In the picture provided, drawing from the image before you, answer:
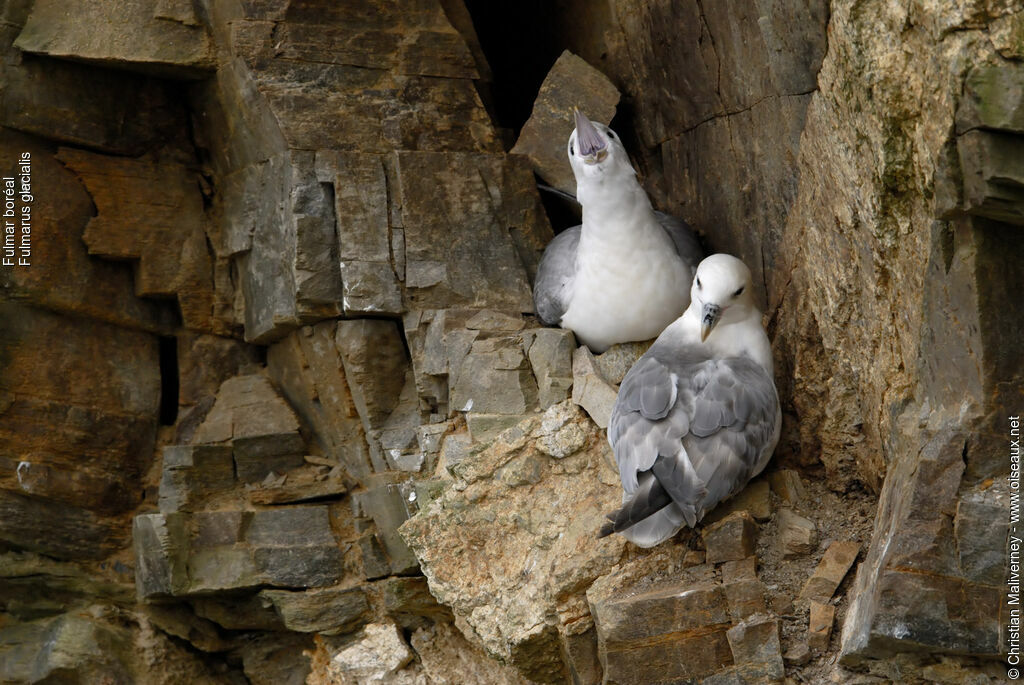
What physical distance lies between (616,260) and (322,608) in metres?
1.91

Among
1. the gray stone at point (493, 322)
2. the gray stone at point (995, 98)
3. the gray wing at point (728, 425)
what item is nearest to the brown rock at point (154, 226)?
the gray stone at point (493, 322)

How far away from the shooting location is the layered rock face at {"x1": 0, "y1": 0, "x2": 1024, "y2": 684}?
12.9 ft

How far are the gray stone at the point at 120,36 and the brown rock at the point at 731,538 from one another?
9.76 ft

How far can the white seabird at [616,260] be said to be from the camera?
4609mm

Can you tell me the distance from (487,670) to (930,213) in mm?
2578

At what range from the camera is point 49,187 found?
5.22 meters

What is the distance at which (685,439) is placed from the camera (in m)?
3.88

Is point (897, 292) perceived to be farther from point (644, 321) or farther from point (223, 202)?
point (223, 202)

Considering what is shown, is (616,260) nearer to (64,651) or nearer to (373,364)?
(373,364)

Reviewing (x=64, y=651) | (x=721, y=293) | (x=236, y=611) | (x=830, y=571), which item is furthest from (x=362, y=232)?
(x=830, y=571)

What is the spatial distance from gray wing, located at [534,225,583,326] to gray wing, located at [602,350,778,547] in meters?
0.78

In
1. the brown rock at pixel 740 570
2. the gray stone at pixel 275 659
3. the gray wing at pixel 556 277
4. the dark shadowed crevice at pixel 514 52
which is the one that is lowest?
the gray stone at pixel 275 659

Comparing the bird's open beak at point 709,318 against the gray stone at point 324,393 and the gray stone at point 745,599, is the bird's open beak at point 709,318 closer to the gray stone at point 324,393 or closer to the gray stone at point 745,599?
the gray stone at point 745,599

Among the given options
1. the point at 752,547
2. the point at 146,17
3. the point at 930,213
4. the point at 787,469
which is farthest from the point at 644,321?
the point at 146,17
